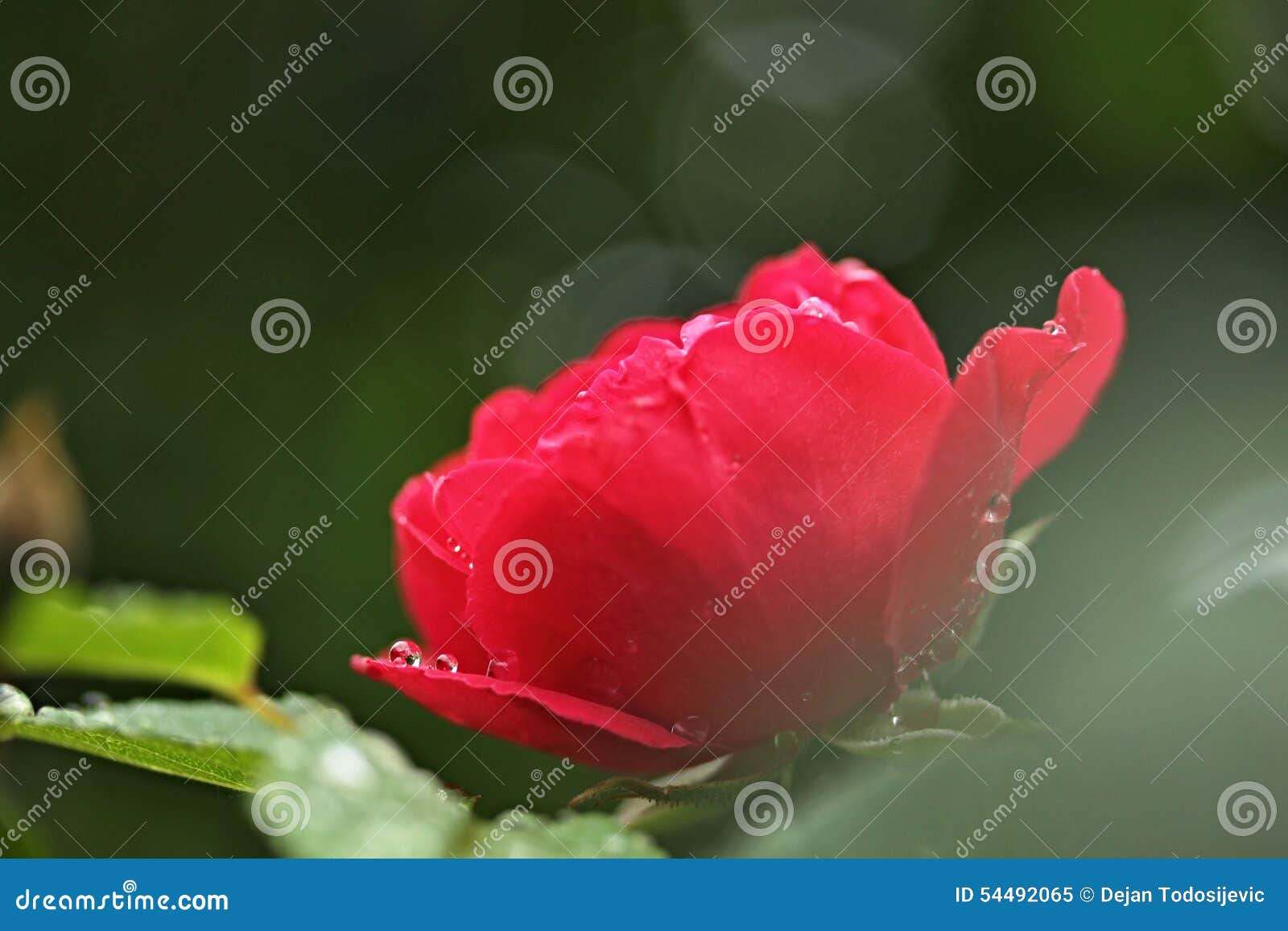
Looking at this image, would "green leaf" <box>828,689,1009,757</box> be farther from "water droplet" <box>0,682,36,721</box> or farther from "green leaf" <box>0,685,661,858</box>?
"water droplet" <box>0,682,36,721</box>

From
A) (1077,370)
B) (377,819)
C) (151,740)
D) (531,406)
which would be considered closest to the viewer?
(377,819)

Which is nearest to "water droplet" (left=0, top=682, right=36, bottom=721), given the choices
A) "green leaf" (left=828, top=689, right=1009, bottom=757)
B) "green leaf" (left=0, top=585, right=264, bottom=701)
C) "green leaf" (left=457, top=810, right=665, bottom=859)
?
"green leaf" (left=0, top=585, right=264, bottom=701)

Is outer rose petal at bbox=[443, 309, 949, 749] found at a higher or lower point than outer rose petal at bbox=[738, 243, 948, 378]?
lower

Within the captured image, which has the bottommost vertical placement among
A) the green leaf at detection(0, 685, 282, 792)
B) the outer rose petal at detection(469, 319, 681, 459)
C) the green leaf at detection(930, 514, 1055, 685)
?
the green leaf at detection(0, 685, 282, 792)

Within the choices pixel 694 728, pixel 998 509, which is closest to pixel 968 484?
pixel 998 509

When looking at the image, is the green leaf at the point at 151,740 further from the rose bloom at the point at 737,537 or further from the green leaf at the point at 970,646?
the green leaf at the point at 970,646

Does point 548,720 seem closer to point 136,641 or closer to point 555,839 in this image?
point 555,839

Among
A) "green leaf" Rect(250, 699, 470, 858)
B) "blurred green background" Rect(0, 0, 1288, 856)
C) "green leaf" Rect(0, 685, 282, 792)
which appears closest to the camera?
"green leaf" Rect(250, 699, 470, 858)
